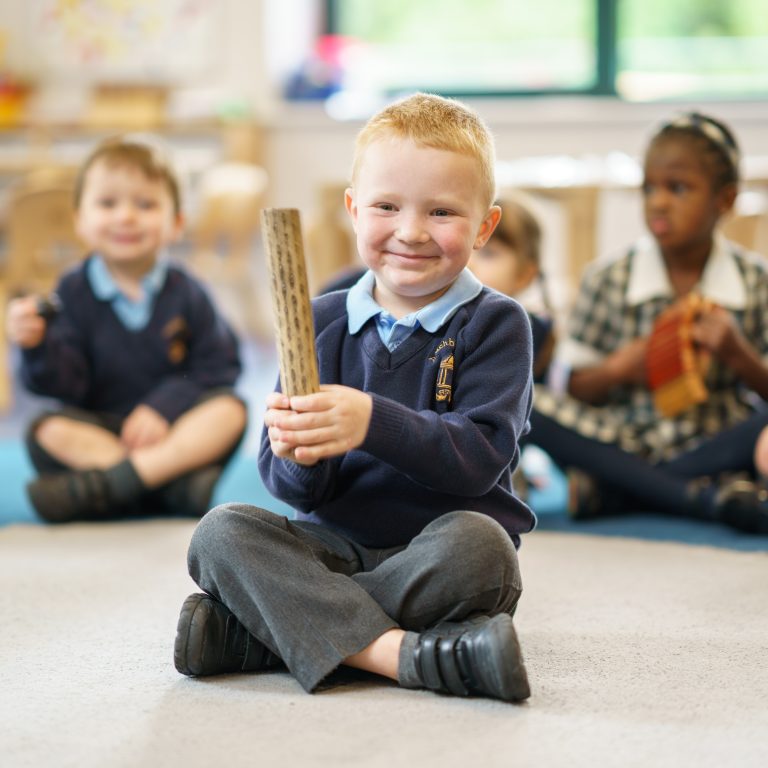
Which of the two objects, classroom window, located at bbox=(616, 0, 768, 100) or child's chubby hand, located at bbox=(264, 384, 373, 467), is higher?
classroom window, located at bbox=(616, 0, 768, 100)

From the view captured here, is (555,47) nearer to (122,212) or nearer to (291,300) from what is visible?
(122,212)

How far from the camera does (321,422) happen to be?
96 centimetres

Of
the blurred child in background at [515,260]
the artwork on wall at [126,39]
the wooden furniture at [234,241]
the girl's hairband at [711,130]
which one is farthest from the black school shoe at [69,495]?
the artwork on wall at [126,39]

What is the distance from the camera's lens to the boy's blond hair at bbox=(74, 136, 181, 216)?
6.32 feet

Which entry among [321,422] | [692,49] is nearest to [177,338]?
[321,422]

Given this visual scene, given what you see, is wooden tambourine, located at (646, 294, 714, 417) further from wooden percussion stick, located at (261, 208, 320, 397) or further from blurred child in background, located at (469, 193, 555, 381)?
wooden percussion stick, located at (261, 208, 320, 397)

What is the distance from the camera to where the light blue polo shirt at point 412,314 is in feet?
3.62

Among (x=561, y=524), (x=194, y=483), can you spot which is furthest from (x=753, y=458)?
(x=194, y=483)

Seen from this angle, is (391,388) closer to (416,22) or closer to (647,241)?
(647,241)

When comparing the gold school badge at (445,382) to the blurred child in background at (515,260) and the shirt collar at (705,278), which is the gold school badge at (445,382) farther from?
the shirt collar at (705,278)

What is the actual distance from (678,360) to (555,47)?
2.68 meters

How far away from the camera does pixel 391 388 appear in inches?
43.4

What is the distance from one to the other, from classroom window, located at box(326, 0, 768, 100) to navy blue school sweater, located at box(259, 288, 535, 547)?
3294 mm

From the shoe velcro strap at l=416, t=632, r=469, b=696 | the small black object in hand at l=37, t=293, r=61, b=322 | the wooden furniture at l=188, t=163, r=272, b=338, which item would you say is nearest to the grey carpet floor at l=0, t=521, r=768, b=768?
the shoe velcro strap at l=416, t=632, r=469, b=696
